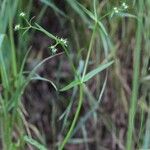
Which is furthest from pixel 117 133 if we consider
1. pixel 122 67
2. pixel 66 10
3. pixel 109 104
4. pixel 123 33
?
pixel 66 10

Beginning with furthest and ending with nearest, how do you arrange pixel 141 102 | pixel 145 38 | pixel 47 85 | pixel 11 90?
pixel 47 85, pixel 141 102, pixel 145 38, pixel 11 90

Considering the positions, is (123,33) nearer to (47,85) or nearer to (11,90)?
(47,85)

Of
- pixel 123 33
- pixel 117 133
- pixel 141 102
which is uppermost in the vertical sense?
pixel 123 33

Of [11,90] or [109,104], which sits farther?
[109,104]

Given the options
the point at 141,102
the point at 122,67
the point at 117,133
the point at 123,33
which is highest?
the point at 123,33

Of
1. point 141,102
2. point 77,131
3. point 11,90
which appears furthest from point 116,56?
point 11,90

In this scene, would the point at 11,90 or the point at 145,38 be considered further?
the point at 145,38

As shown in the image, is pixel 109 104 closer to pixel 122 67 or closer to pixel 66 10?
pixel 122 67

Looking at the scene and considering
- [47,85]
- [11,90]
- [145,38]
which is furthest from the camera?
[47,85]

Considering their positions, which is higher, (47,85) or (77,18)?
(77,18)
